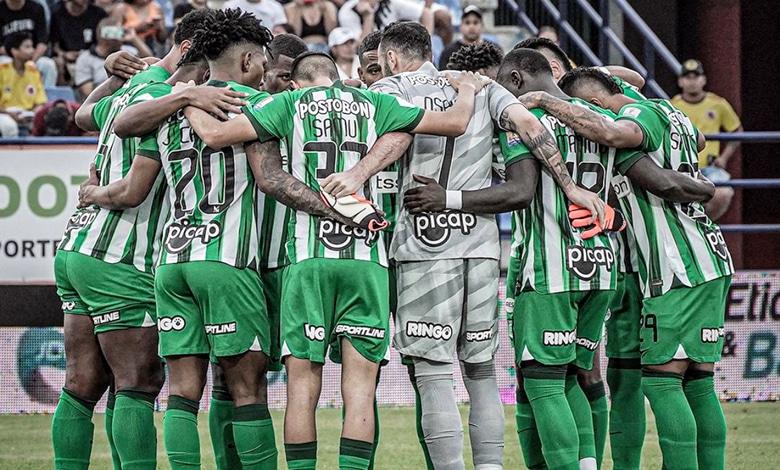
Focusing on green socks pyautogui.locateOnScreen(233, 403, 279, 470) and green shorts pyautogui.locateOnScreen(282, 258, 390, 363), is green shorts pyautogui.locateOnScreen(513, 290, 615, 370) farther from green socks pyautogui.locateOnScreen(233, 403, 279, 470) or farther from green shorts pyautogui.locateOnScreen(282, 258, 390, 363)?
green socks pyautogui.locateOnScreen(233, 403, 279, 470)

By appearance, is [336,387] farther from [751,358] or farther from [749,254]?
[749,254]

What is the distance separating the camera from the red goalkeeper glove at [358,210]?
19.2 feet

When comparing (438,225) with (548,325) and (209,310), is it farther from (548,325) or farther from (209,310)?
(209,310)

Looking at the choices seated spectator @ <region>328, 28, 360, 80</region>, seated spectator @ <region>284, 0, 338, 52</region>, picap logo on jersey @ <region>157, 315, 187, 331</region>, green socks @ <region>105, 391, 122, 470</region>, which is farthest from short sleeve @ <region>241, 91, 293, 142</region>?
seated spectator @ <region>284, 0, 338, 52</region>

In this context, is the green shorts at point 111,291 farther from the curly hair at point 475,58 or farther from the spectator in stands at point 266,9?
the spectator in stands at point 266,9

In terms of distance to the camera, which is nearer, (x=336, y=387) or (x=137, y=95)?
(x=137, y=95)

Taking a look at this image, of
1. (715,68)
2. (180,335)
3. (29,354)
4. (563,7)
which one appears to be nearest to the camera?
(180,335)

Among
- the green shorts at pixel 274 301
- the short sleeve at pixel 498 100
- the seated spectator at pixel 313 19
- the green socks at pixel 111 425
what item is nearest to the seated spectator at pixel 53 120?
the seated spectator at pixel 313 19

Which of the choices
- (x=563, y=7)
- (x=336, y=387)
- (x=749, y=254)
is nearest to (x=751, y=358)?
(x=336, y=387)

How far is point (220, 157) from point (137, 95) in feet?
2.13

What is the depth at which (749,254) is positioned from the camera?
17.4 metres

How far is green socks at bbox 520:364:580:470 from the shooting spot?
6.03m

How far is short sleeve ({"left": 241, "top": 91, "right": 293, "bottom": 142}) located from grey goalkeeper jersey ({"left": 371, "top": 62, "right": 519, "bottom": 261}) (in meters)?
0.59

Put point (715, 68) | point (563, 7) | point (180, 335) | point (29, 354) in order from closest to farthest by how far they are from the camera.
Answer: point (180, 335) → point (29, 354) → point (563, 7) → point (715, 68)
